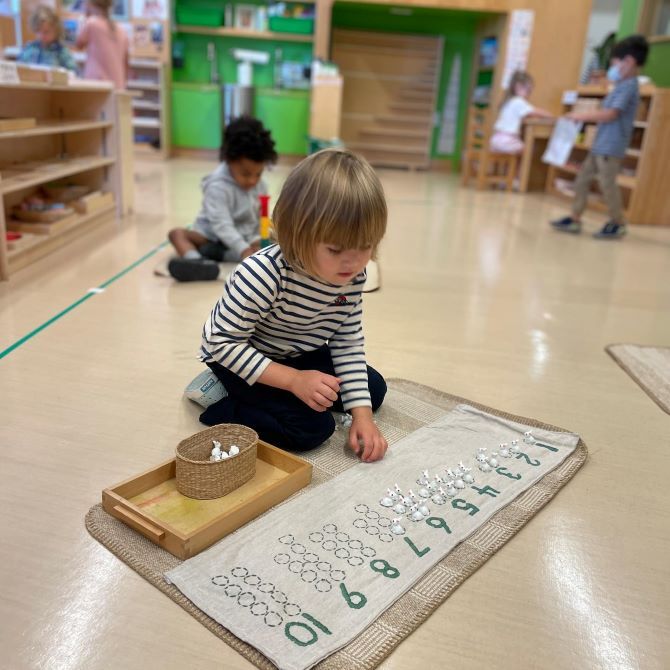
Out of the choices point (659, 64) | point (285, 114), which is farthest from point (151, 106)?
point (659, 64)

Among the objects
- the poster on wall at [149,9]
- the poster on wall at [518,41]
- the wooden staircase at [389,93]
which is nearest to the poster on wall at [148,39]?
the poster on wall at [149,9]

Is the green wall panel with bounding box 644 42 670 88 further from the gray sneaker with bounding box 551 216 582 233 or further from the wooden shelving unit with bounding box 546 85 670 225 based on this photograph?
the gray sneaker with bounding box 551 216 582 233

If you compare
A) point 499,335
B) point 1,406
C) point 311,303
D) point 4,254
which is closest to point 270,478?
point 311,303

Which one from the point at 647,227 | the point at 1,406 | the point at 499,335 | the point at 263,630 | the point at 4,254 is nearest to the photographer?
the point at 263,630

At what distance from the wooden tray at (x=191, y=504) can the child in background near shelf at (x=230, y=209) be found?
1278mm

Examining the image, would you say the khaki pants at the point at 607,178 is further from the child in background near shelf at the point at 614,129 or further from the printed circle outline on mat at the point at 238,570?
the printed circle outline on mat at the point at 238,570

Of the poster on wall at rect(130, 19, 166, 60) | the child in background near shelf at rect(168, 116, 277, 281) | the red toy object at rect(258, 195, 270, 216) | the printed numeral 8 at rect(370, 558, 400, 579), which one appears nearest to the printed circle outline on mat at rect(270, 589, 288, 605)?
the printed numeral 8 at rect(370, 558, 400, 579)

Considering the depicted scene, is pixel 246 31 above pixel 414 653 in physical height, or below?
above

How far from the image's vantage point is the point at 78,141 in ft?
10.6

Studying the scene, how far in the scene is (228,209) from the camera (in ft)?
7.79

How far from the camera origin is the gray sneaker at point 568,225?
3.84 m

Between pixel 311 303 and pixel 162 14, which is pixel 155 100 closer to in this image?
pixel 162 14

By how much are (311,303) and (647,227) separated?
3775 millimetres

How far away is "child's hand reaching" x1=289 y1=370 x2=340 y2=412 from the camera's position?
109cm
